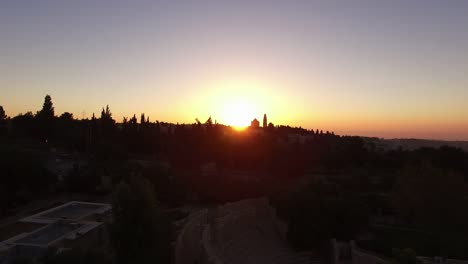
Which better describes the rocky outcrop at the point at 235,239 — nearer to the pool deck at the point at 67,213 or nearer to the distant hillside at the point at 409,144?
the pool deck at the point at 67,213

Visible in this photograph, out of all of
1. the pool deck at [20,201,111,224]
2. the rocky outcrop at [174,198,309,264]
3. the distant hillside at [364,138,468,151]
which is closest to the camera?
the pool deck at [20,201,111,224]

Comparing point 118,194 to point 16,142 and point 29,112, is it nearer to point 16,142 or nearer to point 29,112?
point 16,142

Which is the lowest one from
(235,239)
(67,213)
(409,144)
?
(235,239)

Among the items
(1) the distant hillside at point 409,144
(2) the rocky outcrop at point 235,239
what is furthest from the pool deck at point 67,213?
(1) the distant hillside at point 409,144

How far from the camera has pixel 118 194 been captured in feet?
46.7

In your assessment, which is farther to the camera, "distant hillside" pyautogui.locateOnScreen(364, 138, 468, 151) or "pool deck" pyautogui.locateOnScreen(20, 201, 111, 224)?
"distant hillside" pyautogui.locateOnScreen(364, 138, 468, 151)

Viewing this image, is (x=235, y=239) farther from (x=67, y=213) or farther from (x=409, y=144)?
(x=409, y=144)

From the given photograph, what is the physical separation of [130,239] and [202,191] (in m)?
20.0

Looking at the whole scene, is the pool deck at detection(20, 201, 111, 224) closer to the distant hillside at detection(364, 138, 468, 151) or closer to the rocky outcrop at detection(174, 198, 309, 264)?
the rocky outcrop at detection(174, 198, 309, 264)

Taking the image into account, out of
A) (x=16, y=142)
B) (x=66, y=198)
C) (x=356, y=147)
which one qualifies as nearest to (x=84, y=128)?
(x=16, y=142)

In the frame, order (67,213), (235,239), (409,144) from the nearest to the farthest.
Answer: (67,213) < (235,239) < (409,144)

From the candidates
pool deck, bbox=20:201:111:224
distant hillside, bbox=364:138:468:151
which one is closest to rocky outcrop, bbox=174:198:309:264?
pool deck, bbox=20:201:111:224

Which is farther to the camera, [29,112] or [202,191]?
[29,112]

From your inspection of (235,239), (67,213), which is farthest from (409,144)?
(67,213)
